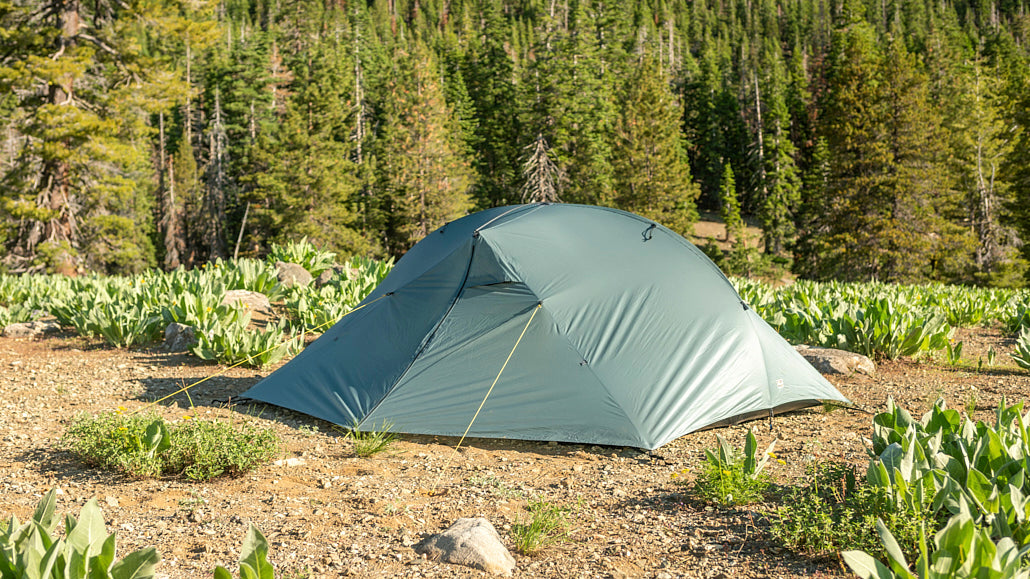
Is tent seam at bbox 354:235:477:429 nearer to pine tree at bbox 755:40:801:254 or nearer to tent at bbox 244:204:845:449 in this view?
tent at bbox 244:204:845:449

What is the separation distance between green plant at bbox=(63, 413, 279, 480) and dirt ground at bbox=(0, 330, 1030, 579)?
9cm

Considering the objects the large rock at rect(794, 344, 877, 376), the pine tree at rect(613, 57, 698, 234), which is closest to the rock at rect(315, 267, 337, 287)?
the large rock at rect(794, 344, 877, 376)

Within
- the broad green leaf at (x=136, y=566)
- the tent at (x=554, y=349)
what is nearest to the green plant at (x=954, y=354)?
the tent at (x=554, y=349)

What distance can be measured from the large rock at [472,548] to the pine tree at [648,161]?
36361mm

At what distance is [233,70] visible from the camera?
5375 cm

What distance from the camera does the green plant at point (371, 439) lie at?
469cm

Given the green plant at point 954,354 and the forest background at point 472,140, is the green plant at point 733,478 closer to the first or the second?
the green plant at point 954,354

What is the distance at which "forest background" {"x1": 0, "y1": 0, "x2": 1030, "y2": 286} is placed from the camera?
61.6 feet

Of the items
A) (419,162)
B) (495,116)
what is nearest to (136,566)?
(419,162)

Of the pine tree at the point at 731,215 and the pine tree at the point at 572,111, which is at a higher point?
the pine tree at the point at 572,111

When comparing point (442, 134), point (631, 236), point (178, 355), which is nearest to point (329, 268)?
point (178, 355)

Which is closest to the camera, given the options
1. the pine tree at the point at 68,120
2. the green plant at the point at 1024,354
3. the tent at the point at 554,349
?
the tent at the point at 554,349

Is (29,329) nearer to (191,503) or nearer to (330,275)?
(330,275)

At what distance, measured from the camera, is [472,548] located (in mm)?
3127
